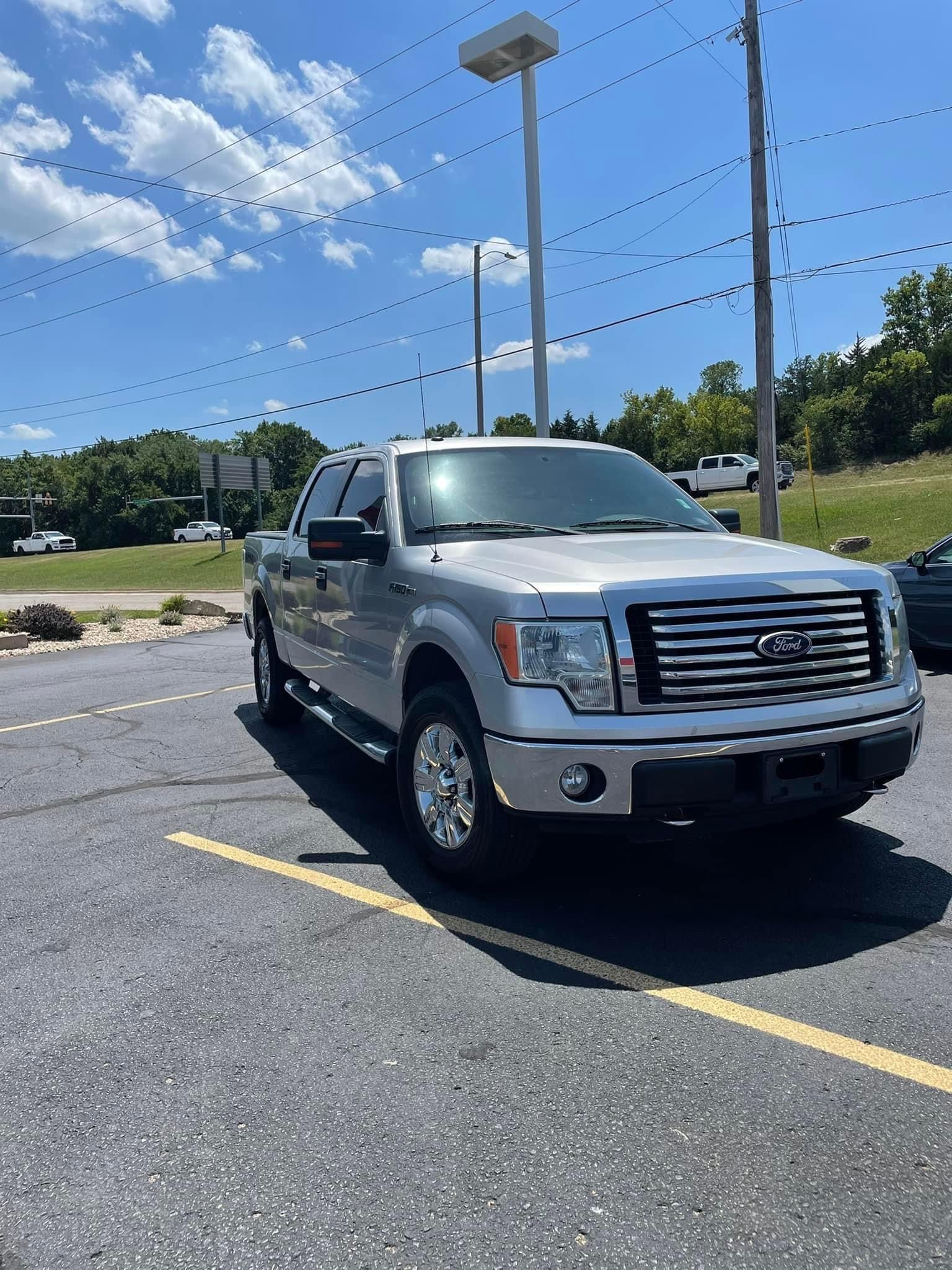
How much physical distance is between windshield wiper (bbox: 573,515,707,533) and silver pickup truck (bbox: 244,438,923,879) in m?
0.03

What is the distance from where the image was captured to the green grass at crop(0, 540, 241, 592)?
36.3 m

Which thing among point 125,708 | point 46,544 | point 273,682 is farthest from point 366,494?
point 46,544

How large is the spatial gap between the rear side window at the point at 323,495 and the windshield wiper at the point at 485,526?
62.4 inches

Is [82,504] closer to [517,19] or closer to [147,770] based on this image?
[517,19]

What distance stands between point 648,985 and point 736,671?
3.85ft

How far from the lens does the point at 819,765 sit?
3.60m

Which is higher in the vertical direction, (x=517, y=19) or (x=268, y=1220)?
(x=517, y=19)

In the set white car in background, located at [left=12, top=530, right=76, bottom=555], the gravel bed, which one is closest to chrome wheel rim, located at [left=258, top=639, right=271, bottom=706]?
the gravel bed

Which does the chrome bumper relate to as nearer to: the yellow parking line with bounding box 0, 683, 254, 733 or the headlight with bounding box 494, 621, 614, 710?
the headlight with bounding box 494, 621, 614, 710

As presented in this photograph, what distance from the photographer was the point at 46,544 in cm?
8706

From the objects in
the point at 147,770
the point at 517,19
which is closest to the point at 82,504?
the point at 517,19

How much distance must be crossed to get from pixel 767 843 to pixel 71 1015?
3.15 meters

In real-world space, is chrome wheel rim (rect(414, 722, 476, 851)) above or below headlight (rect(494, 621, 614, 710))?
below

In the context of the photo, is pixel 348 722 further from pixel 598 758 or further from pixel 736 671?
pixel 736 671
